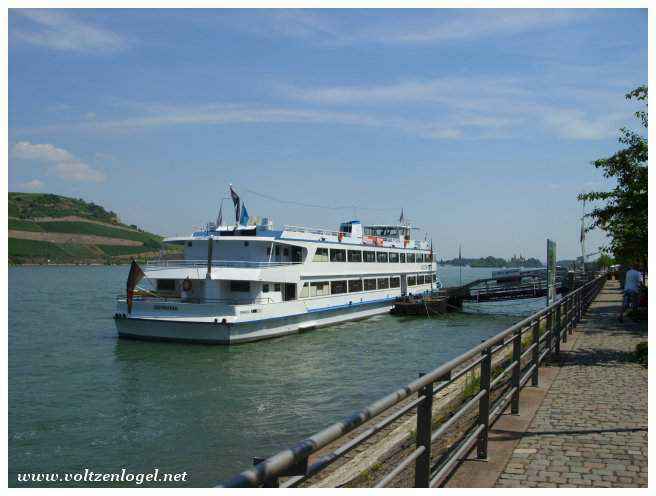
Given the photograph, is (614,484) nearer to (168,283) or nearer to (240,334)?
(240,334)

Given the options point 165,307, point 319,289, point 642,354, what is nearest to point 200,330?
point 165,307

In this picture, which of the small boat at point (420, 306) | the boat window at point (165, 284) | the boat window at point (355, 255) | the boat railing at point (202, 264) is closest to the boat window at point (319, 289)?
the boat window at point (355, 255)

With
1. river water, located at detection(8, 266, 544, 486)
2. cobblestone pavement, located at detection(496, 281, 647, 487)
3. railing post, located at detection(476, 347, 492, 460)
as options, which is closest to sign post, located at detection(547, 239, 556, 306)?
cobblestone pavement, located at detection(496, 281, 647, 487)

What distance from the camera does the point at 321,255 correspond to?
31.2 m

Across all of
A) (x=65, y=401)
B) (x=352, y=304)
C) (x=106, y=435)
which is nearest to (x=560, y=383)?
(x=106, y=435)

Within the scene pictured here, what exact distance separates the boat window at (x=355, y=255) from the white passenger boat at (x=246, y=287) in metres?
0.06

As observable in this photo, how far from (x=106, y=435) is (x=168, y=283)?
15.1 metres

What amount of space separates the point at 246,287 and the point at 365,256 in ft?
38.0

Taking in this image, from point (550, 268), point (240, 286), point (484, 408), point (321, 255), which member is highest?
point (321, 255)

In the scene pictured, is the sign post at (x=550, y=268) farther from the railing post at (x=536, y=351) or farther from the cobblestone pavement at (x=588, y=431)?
the railing post at (x=536, y=351)

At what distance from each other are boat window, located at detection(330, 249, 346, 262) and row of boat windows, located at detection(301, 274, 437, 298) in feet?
3.93

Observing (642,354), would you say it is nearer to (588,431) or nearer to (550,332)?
(550,332)

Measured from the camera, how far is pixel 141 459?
11.5 meters

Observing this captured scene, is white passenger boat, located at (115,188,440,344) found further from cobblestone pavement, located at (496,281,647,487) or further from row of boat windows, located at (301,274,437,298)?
cobblestone pavement, located at (496,281,647,487)
